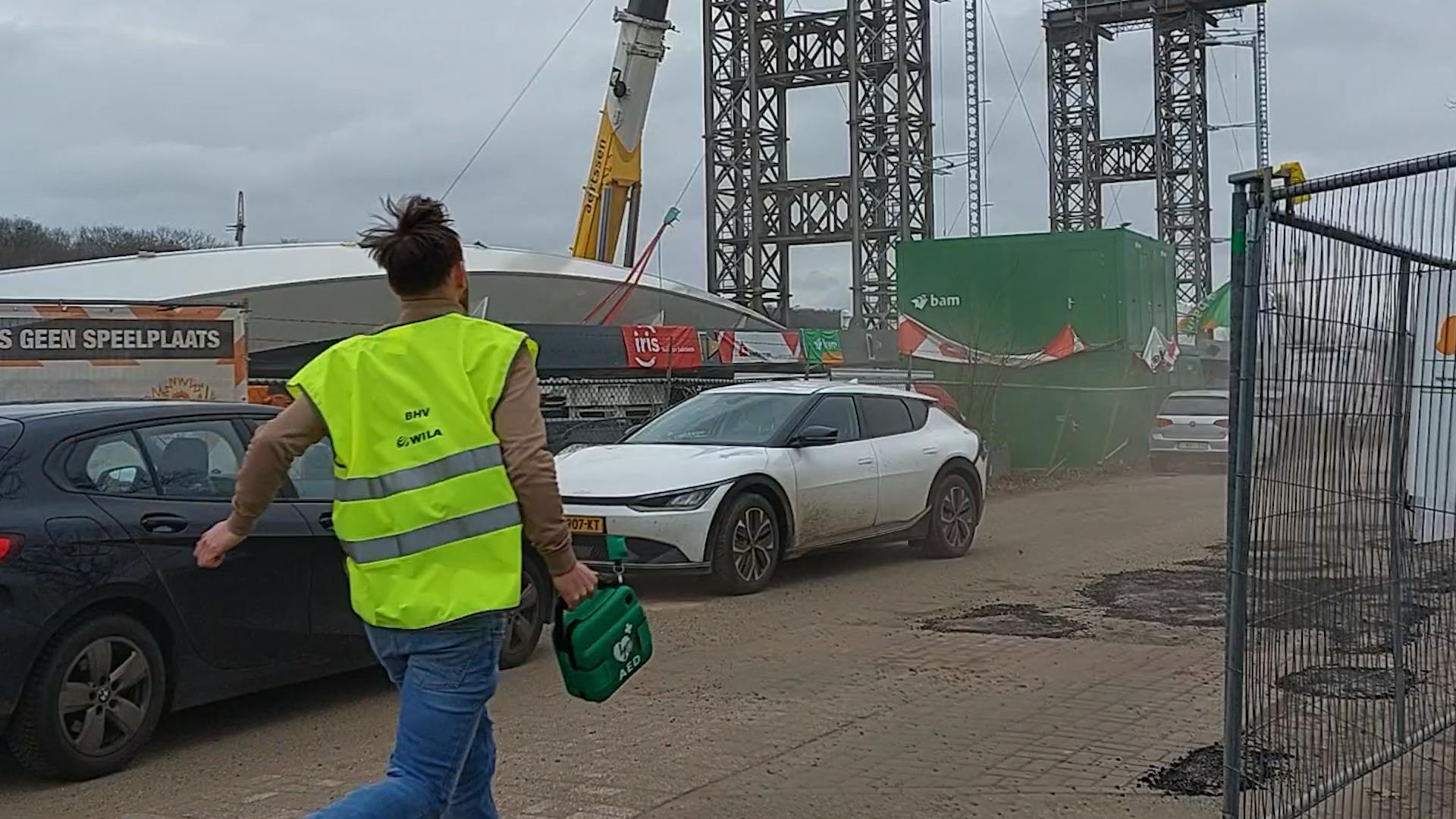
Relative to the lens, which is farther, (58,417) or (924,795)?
(58,417)

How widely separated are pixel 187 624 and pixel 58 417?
3.41 ft

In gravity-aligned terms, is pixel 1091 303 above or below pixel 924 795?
above

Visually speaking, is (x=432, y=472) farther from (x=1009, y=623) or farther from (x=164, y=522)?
(x=1009, y=623)

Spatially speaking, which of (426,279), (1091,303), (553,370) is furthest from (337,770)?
(1091,303)

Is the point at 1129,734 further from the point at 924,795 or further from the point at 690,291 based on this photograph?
the point at 690,291

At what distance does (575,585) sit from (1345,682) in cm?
293

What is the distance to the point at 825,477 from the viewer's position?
11.6m

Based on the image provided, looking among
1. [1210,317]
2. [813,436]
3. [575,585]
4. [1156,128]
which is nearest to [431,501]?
[575,585]

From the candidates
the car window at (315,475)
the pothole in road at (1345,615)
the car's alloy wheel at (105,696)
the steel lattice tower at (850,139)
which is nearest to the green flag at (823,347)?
the steel lattice tower at (850,139)

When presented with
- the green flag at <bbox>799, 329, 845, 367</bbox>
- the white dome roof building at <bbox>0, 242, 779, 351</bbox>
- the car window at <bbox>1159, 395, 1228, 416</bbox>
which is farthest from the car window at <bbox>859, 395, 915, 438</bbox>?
the green flag at <bbox>799, 329, 845, 367</bbox>

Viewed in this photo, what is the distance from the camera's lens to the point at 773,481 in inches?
439

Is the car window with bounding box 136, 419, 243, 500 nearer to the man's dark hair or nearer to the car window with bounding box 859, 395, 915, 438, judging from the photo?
the man's dark hair

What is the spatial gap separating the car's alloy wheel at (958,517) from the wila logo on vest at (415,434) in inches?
376

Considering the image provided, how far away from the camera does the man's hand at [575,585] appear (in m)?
3.88
